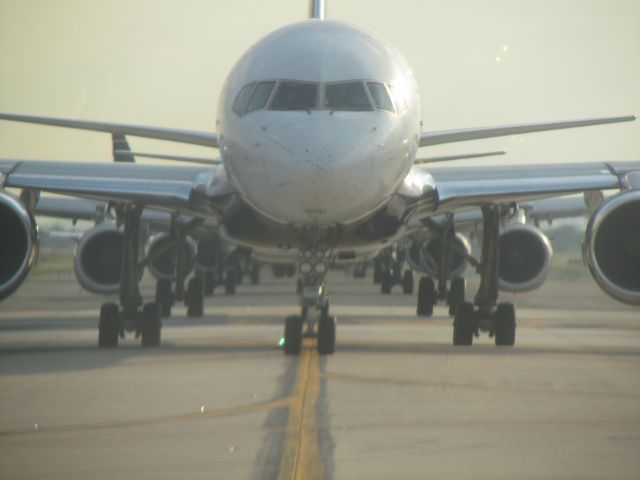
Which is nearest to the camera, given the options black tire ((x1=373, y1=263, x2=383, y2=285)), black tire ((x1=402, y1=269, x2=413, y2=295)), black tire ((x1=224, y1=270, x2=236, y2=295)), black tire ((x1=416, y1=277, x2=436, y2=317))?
black tire ((x1=416, y1=277, x2=436, y2=317))

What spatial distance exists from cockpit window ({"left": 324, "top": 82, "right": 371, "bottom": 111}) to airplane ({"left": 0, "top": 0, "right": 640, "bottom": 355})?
0.6 inches

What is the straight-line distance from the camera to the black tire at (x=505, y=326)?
51.8 ft

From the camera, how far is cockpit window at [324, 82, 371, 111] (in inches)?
491

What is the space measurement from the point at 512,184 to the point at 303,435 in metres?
8.07

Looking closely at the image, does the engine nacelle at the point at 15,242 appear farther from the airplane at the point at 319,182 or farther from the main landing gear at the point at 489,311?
the main landing gear at the point at 489,311

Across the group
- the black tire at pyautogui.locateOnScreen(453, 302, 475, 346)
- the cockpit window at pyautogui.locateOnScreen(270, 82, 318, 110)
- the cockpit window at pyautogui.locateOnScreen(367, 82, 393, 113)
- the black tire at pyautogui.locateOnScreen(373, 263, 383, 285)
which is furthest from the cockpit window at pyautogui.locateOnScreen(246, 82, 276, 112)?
the black tire at pyautogui.locateOnScreen(373, 263, 383, 285)

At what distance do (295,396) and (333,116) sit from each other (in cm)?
325

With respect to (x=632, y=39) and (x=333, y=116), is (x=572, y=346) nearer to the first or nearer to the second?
(x=632, y=39)

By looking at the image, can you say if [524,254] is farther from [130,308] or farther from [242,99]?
[242,99]

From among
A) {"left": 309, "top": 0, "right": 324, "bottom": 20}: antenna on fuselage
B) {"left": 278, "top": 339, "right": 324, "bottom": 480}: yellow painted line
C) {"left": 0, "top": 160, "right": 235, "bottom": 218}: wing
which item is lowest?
{"left": 278, "top": 339, "right": 324, "bottom": 480}: yellow painted line

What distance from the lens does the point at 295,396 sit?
34.2 ft

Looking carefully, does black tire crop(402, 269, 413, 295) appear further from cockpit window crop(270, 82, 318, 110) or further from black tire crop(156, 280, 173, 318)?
cockpit window crop(270, 82, 318, 110)

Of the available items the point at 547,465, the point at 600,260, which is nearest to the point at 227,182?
the point at 600,260

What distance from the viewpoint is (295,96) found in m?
12.6
